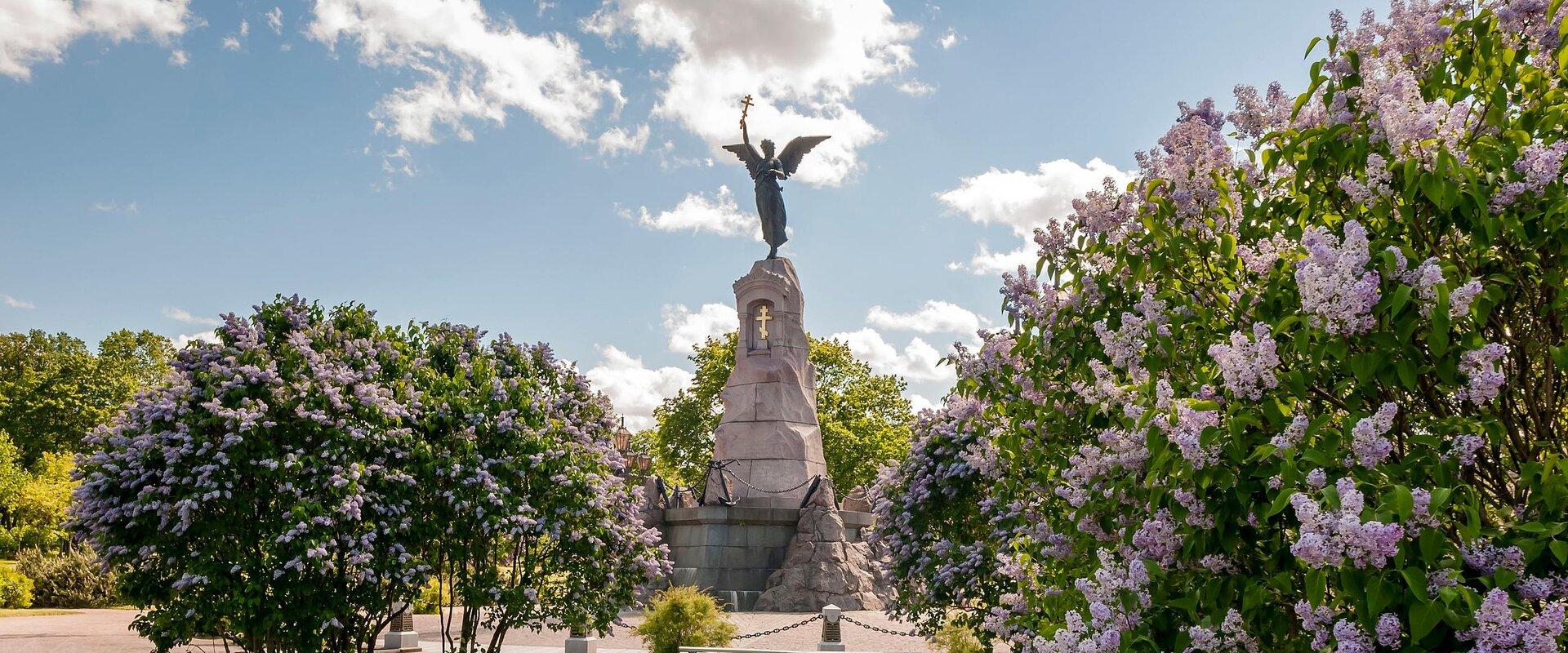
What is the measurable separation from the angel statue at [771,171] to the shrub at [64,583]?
22469 mm

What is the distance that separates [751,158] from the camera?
109 feet

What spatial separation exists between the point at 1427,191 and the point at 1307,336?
572 mm

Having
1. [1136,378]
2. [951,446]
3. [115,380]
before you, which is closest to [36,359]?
[115,380]

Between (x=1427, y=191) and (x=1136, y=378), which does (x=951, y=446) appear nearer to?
(x=1136, y=378)

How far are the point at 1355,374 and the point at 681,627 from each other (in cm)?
1178

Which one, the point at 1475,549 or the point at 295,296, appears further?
the point at 295,296

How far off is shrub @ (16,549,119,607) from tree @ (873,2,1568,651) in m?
36.0

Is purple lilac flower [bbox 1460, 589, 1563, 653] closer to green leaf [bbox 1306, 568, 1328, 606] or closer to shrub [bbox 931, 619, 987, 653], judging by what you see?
green leaf [bbox 1306, 568, 1328, 606]

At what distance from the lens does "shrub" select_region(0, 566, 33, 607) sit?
99.0ft

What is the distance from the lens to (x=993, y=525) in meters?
11.1

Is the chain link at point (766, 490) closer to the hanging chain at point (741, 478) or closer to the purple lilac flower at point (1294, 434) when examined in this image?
the hanging chain at point (741, 478)

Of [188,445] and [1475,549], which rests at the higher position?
[188,445]

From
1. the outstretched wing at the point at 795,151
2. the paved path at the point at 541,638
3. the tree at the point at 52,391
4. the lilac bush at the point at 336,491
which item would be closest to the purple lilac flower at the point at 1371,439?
the lilac bush at the point at 336,491

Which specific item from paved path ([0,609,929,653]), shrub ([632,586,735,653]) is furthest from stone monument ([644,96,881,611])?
shrub ([632,586,735,653])
